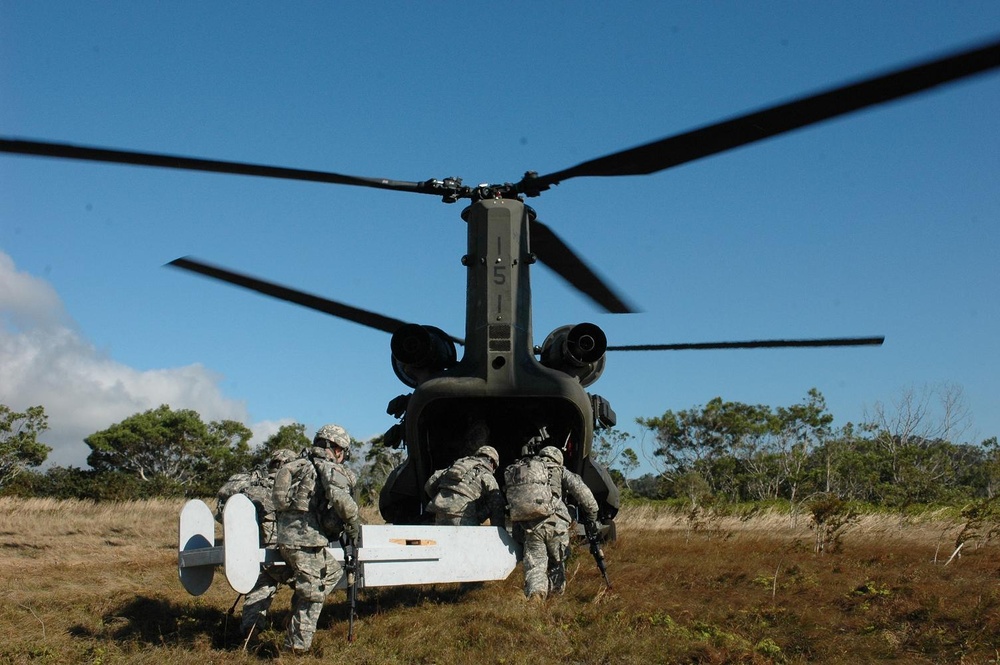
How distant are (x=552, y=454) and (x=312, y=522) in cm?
276

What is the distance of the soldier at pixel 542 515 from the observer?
8.52 meters

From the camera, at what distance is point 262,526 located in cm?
956

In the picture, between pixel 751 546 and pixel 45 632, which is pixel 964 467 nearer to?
pixel 751 546

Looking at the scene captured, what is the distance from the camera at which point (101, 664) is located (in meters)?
6.67

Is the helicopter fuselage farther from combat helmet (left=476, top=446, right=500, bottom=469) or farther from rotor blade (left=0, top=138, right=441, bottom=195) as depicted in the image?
rotor blade (left=0, top=138, right=441, bottom=195)

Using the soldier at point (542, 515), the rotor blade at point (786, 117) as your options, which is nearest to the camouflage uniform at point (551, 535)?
the soldier at point (542, 515)

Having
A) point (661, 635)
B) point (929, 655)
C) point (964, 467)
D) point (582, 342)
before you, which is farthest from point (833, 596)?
point (964, 467)

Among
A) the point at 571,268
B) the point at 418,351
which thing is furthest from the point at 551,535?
the point at 571,268

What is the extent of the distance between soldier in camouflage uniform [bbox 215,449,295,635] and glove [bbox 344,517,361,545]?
24.4 inches

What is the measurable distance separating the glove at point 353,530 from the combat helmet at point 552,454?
2334mm

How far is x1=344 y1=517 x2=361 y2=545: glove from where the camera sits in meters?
7.34

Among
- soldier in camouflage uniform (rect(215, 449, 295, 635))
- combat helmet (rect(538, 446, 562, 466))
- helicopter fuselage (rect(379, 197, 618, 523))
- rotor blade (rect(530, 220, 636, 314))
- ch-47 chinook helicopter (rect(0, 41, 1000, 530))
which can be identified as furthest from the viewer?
rotor blade (rect(530, 220, 636, 314))

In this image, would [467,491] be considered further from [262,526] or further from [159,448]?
[159,448]

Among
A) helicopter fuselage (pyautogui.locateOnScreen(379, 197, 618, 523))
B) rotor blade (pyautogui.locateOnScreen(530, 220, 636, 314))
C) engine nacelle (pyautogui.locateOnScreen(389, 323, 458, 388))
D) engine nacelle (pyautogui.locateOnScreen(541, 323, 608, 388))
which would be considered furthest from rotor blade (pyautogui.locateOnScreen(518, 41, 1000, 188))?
engine nacelle (pyautogui.locateOnScreen(389, 323, 458, 388))
